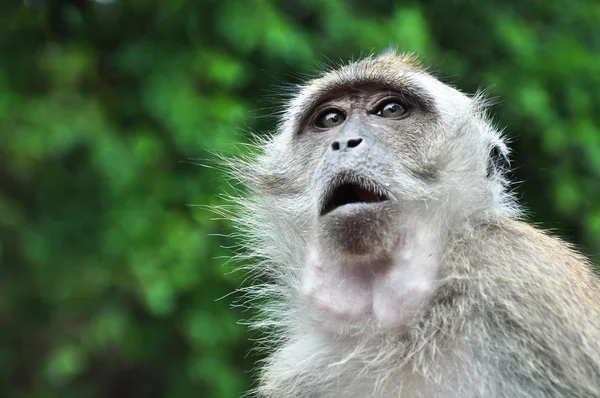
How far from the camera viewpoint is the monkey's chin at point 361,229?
3102 mm

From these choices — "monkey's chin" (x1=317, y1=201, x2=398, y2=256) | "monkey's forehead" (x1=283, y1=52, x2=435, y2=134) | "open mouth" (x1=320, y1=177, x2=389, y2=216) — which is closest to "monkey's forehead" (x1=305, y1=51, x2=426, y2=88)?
"monkey's forehead" (x1=283, y1=52, x2=435, y2=134)

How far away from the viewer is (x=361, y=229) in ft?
10.2

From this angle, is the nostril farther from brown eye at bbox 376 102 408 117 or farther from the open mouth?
brown eye at bbox 376 102 408 117

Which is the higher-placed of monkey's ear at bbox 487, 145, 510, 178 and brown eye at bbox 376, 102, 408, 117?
brown eye at bbox 376, 102, 408, 117

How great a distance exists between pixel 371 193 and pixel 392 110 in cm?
52

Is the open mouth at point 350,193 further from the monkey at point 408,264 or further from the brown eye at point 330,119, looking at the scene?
the brown eye at point 330,119

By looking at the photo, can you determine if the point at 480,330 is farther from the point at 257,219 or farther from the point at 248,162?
the point at 248,162

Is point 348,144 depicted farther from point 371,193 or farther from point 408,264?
point 408,264

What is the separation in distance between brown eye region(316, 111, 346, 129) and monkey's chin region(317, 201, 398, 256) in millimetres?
631

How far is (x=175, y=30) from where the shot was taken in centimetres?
578

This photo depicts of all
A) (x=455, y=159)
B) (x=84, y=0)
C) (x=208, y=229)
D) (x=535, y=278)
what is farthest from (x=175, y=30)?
(x=535, y=278)

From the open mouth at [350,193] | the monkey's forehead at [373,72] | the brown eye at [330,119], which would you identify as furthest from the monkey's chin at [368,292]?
the monkey's forehead at [373,72]

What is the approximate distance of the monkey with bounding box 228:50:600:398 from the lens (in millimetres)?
2822

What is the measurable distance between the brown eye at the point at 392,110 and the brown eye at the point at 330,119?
0.18 m
